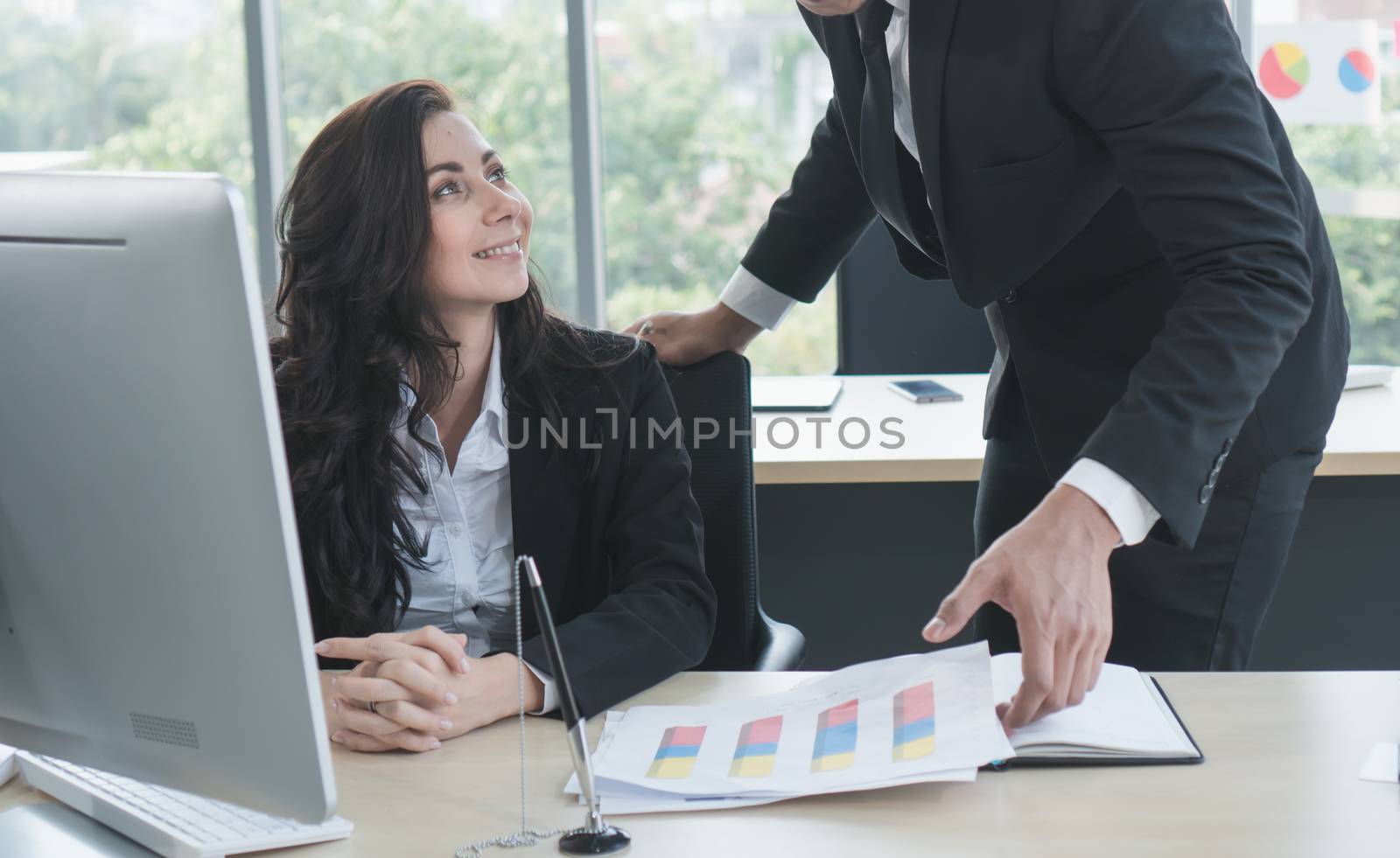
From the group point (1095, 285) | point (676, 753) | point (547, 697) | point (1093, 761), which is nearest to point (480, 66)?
point (1095, 285)

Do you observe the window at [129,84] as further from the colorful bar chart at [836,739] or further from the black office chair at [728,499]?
the colorful bar chart at [836,739]

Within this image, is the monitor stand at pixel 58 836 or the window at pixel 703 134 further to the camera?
the window at pixel 703 134

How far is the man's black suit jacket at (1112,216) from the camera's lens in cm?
115

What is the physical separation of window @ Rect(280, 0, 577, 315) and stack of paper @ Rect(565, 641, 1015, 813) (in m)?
3.75

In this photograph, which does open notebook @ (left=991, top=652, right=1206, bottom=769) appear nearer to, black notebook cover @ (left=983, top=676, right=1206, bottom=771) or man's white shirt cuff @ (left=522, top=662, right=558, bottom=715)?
black notebook cover @ (left=983, top=676, right=1206, bottom=771)

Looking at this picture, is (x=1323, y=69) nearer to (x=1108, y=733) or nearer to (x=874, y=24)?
(x=874, y=24)

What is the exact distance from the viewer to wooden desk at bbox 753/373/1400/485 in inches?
76.8

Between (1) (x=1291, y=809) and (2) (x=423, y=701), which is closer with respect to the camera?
(1) (x=1291, y=809)

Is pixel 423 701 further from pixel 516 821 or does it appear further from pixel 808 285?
pixel 808 285

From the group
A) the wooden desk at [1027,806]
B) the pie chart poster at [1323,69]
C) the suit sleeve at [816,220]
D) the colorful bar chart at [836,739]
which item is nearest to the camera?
the wooden desk at [1027,806]

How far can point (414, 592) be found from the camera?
64.2 inches

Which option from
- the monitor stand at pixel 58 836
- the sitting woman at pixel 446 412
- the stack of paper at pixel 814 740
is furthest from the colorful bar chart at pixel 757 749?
the monitor stand at pixel 58 836

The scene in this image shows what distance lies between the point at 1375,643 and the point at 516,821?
182cm

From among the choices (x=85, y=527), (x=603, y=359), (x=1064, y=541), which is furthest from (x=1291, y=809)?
(x=603, y=359)
